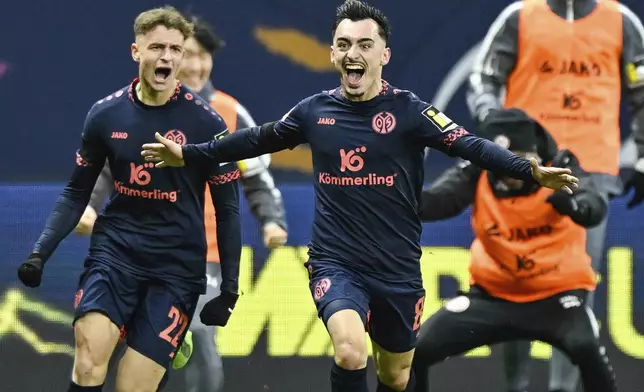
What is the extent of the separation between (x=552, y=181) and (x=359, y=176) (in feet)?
2.92

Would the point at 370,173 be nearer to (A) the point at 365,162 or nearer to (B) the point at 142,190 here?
(A) the point at 365,162

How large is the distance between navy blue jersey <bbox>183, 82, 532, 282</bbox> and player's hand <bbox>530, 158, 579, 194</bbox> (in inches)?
19.8

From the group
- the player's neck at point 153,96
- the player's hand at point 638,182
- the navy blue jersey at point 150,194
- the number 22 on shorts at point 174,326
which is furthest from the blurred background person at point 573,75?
the number 22 on shorts at point 174,326

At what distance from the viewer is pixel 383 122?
5379 millimetres

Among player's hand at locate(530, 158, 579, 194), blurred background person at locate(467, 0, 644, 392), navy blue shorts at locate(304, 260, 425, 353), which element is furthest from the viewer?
blurred background person at locate(467, 0, 644, 392)

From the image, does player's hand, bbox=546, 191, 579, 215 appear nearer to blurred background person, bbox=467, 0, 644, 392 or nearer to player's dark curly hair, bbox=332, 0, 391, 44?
blurred background person, bbox=467, 0, 644, 392

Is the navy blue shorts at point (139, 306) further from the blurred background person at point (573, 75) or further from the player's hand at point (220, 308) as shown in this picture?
the blurred background person at point (573, 75)

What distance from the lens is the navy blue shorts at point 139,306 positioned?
5.20m

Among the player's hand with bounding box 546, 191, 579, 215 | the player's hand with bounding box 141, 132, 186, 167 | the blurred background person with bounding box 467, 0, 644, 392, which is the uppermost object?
the blurred background person with bounding box 467, 0, 644, 392

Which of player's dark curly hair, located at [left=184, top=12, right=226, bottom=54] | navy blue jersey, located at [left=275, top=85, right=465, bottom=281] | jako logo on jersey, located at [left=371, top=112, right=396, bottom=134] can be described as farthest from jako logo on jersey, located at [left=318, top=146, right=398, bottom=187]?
player's dark curly hair, located at [left=184, top=12, right=226, bottom=54]

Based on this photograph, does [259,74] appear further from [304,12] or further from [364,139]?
[364,139]

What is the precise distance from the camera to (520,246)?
6430mm

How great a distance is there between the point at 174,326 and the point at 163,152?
74 cm

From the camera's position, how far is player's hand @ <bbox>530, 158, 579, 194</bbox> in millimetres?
4789
